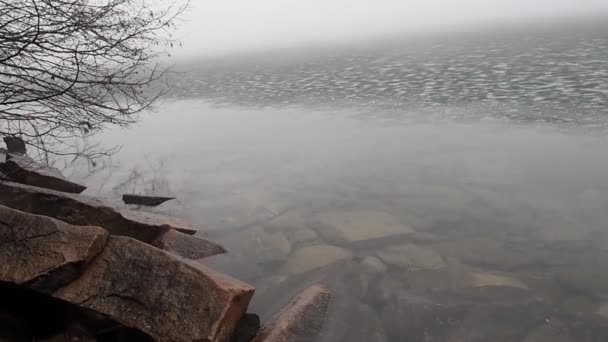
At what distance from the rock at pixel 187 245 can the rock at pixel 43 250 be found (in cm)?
217

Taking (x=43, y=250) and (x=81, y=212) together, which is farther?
(x=81, y=212)

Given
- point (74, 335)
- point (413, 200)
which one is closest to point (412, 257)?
point (413, 200)

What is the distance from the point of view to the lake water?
6.12 metres

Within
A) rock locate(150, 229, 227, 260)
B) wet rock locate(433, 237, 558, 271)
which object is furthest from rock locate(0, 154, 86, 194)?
wet rock locate(433, 237, 558, 271)

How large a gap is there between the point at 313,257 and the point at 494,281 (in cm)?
305

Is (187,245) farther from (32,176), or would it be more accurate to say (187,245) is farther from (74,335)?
(32,176)

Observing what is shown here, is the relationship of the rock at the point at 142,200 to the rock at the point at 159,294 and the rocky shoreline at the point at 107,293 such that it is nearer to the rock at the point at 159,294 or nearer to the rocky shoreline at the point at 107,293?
the rocky shoreline at the point at 107,293

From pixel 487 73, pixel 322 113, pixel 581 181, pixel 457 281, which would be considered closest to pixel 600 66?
pixel 487 73

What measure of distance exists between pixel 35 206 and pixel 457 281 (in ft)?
22.7

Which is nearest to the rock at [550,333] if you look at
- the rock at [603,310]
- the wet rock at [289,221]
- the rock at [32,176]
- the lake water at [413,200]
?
the lake water at [413,200]

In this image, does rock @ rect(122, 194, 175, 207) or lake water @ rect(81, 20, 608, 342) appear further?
rock @ rect(122, 194, 175, 207)

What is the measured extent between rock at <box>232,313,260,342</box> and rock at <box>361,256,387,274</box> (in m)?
2.25

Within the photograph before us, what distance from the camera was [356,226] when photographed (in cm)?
881

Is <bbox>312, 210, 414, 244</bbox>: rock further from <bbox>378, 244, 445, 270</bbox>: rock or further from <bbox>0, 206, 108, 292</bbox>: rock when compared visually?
<bbox>0, 206, 108, 292</bbox>: rock
